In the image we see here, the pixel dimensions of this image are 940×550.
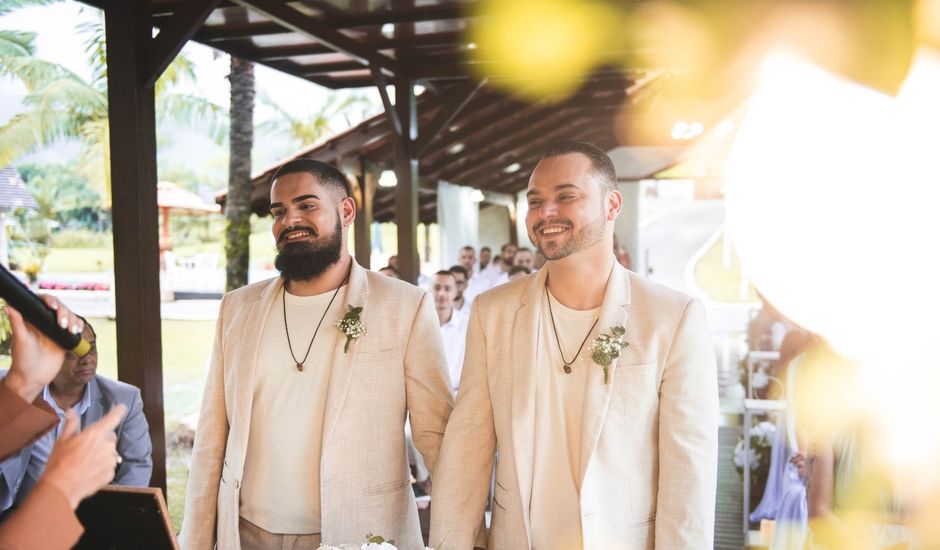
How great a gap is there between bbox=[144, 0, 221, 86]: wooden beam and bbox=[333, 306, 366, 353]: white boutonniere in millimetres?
1907

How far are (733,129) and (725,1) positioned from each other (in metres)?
15.0

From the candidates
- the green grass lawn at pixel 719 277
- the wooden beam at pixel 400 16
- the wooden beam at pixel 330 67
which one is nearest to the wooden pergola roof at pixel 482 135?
the wooden beam at pixel 330 67

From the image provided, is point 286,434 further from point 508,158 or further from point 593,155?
point 508,158

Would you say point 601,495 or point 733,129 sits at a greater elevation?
point 733,129

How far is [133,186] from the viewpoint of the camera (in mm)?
3547

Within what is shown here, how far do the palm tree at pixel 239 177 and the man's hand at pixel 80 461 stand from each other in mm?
8094

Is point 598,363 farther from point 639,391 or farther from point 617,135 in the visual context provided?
point 617,135

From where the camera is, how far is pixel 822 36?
2.68 metres

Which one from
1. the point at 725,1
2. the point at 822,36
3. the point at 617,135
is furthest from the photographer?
the point at 617,135

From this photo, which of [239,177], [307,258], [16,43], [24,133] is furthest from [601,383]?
[16,43]

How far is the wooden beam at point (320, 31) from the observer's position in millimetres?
4660

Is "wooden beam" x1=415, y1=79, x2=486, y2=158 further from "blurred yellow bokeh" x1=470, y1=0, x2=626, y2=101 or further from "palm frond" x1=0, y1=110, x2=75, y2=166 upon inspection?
"palm frond" x1=0, y1=110, x2=75, y2=166

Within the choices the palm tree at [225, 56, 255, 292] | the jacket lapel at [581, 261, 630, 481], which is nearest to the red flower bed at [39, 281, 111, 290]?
the palm tree at [225, 56, 255, 292]

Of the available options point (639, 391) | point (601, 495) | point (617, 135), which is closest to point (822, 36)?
point (639, 391)
